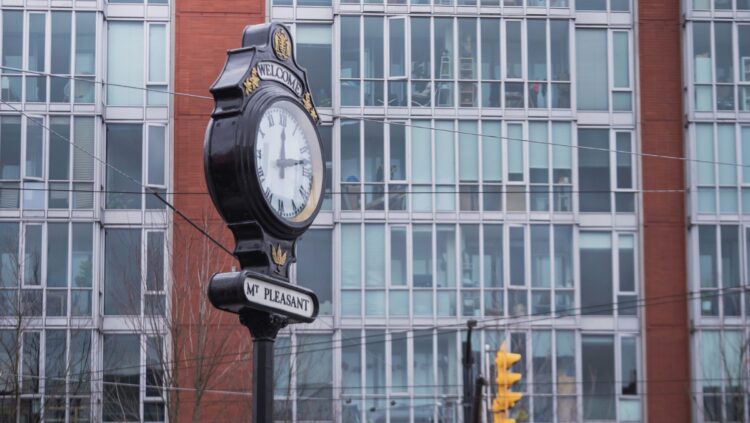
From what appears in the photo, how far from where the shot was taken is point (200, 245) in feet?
133

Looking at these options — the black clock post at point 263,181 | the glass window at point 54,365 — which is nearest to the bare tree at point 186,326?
the glass window at point 54,365

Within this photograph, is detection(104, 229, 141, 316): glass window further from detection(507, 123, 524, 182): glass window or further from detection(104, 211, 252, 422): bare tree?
detection(507, 123, 524, 182): glass window

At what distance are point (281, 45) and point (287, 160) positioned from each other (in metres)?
0.83

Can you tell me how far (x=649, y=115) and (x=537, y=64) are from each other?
3770mm

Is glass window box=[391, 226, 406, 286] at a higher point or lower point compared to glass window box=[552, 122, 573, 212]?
lower

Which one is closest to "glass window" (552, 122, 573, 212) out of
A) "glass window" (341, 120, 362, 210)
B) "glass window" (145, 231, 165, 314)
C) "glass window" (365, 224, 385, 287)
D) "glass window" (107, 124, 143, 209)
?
"glass window" (365, 224, 385, 287)

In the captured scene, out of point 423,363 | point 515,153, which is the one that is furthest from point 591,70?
point 423,363

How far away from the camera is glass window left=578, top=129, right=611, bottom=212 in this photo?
43.9 meters

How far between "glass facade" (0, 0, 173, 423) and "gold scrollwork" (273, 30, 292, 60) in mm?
31087

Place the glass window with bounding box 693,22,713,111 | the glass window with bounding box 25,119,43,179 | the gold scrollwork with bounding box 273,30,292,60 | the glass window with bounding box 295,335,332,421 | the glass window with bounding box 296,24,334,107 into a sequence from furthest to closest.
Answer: the glass window with bounding box 296,24,334,107, the glass window with bounding box 693,22,713,111, the glass window with bounding box 25,119,43,179, the glass window with bounding box 295,335,332,421, the gold scrollwork with bounding box 273,30,292,60

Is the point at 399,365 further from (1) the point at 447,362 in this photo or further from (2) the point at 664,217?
(2) the point at 664,217

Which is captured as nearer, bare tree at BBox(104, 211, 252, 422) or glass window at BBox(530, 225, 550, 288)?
bare tree at BBox(104, 211, 252, 422)

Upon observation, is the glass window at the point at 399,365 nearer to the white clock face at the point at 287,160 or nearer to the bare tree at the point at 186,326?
the bare tree at the point at 186,326

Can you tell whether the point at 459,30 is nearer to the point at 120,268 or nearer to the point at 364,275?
the point at 364,275
